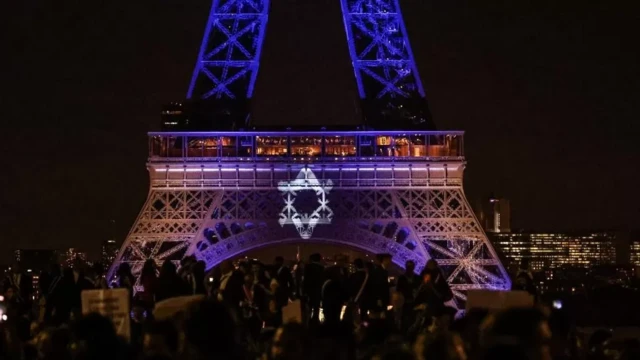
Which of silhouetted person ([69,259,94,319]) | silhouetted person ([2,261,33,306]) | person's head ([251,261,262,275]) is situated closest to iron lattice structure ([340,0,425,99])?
person's head ([251,261,262,275])

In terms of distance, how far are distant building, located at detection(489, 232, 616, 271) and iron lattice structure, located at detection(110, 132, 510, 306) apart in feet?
249

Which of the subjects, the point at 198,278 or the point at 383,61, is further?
the point at 383,61

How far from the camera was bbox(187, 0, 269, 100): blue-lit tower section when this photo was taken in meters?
59.1

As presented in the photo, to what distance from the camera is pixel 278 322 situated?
68.6ft

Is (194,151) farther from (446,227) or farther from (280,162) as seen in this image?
(446,227)

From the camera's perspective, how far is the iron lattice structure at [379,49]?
58.8 m

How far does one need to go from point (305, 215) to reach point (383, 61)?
307 inches

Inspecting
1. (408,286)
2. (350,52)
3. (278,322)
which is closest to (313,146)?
(350,52)

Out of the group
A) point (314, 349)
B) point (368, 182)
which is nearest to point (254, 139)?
point (368, 182)

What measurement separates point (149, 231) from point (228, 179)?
429 centimetres

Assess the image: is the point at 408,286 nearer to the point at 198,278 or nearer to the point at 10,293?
the point at 198,278

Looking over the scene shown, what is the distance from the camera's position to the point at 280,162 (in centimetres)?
5731

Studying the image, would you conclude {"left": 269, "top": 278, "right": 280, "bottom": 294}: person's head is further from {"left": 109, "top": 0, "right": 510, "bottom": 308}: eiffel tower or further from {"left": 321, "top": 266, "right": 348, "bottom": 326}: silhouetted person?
{"left": 109, "top": 0, "right": 510, "bottom": 308}: eiffel tower

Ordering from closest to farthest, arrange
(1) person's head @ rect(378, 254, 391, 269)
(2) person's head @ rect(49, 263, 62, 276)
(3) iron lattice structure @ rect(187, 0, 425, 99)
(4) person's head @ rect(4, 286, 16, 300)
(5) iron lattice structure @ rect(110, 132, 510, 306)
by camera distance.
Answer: (1) person's head @ rect(378, 254, 391, 269)
(2) person's head @ rect(49, 263, 62, 276)
(4) person's head @ rect(4, 286, 16, 300)
(5) iron lattice structure @ rect(110, 132, 510, 306)
(3) iron lattice structure @ rect(187, 0, 425, 99)
